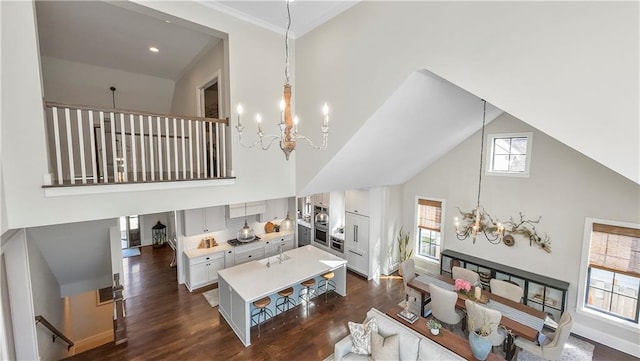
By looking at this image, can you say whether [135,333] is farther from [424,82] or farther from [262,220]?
[424,82]

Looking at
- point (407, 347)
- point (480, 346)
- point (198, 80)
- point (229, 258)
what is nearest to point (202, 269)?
point (229, 258)

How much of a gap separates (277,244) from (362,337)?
14.1 ft

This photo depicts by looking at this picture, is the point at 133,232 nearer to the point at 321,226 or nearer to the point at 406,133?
the point at 321,226

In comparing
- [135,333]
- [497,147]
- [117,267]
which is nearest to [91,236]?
[117,267]

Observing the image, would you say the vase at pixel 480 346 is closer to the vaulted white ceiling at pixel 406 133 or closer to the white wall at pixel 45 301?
the vaulted white ceiling at pixel 406 133

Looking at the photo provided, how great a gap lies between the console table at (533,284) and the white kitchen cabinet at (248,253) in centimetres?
496

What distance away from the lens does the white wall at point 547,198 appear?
4.21 meters

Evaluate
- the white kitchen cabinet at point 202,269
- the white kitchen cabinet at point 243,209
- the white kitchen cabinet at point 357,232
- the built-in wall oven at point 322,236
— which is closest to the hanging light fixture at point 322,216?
the built-in wall oven at point 322,236

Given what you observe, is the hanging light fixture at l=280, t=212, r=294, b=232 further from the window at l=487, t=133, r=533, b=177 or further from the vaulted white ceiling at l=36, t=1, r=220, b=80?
the window at l=487, t=133, r=533, b=177

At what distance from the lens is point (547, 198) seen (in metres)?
4.81

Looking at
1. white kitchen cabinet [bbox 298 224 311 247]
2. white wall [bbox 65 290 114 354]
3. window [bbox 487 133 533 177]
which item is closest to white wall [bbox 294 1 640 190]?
window [bbox 487 133 533 177]

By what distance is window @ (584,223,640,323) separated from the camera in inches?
162

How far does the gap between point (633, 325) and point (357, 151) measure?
17.1ft

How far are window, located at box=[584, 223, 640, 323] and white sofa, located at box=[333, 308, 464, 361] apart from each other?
3325 mm
